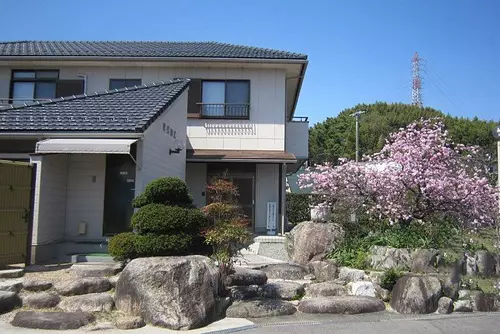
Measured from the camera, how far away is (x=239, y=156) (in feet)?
51.2

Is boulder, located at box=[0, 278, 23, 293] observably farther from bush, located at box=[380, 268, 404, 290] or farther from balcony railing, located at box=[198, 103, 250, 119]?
balcony railing, located at box=[198, 103, 250, 119]

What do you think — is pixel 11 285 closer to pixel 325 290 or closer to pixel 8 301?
pixel 8 301

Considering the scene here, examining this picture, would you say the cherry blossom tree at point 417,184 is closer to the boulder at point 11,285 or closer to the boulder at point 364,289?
the boulder at point 364,289

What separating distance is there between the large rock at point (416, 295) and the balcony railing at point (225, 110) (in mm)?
9729

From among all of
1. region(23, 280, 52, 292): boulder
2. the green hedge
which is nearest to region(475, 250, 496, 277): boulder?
region(23, 280, 52, 292): boulder

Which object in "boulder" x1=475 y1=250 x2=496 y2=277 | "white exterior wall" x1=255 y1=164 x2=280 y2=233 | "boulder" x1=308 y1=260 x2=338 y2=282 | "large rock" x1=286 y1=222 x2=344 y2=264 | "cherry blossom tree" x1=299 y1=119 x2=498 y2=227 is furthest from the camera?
"white exterior wall" x1=255 y1=164 x2=280 y2=233

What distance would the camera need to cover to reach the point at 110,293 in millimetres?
8227

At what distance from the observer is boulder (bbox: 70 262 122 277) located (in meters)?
8.83

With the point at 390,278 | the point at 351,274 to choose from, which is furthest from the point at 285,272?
the point at 390,278

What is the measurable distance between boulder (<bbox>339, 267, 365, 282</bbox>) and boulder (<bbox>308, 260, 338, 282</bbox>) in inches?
6.8

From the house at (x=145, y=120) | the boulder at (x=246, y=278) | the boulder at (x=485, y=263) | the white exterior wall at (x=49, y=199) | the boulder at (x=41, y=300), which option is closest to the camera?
the boulder at (x=41, y=300)

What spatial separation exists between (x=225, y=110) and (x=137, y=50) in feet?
15.2

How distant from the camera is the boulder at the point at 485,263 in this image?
9508 mm

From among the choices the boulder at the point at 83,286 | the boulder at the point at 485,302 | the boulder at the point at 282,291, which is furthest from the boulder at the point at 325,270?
the boulder at the point at 83,286
